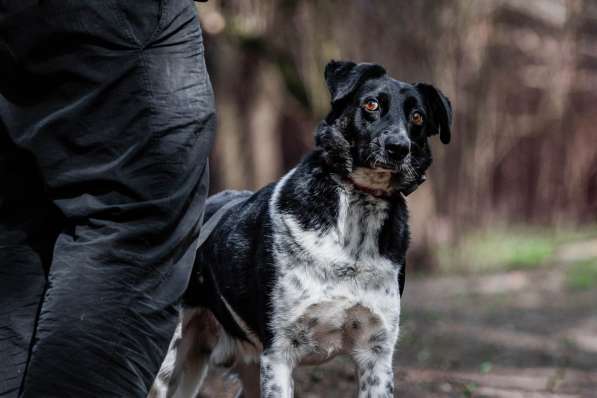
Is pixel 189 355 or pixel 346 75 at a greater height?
pixel 346 75

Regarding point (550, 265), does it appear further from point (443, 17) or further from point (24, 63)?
point (24, 63)

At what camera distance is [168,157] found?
120 inches

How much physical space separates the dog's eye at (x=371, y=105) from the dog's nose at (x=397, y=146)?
18 cm

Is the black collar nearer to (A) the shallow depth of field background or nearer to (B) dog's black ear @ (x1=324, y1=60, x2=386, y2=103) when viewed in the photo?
(B) dog's black ear @ (x1=324, y1=60, x2=386, y2=103)

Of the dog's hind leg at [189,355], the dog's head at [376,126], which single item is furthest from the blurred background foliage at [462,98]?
the dog's head at [376,126]

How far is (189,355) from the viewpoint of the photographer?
15.0 ft

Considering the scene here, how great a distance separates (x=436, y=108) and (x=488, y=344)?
3.70 meters

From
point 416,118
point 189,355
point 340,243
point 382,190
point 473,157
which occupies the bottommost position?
point 473,157

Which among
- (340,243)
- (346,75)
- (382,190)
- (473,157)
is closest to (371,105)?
(346,75)

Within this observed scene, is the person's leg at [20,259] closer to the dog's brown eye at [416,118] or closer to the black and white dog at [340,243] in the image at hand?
the black and white dog at [340,243]

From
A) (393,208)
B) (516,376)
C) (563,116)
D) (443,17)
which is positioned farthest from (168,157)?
(563,116)

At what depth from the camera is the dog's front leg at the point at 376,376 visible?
391 cm

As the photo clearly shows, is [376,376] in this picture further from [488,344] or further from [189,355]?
[488,344]

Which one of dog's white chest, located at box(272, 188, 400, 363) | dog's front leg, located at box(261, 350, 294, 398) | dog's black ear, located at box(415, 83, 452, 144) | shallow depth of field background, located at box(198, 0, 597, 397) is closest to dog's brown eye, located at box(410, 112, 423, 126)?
dog's black ear, located at box(415, 83, 452, 144)
